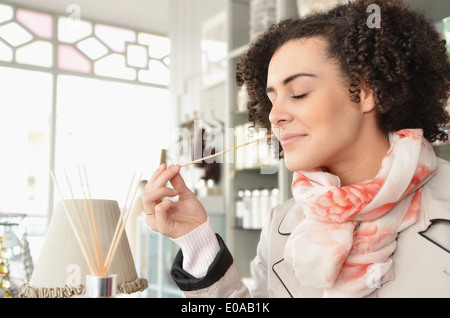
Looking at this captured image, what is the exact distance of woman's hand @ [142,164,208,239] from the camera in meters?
0.84

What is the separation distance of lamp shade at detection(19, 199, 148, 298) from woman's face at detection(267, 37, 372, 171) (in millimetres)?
390

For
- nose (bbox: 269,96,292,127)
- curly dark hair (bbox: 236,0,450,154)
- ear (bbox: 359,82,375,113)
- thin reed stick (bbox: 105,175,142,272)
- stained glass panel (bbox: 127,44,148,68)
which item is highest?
stained glass panel (bbox: 127,44,148,68)

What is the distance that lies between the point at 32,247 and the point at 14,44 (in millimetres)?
4010

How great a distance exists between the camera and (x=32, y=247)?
40.3 inches

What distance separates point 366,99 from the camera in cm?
95

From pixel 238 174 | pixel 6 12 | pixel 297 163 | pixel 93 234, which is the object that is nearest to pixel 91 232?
pixel 93 234

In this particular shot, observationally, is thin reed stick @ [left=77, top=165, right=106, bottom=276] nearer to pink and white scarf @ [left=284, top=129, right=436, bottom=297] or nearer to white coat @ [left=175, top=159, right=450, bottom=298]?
white coat @ [left=175, top=159, right=450, bottom=298]

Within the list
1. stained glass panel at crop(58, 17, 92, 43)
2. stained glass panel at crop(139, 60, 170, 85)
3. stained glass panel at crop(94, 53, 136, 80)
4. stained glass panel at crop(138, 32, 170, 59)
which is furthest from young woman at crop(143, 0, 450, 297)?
stained glass panel at crop(58, 17, 92, 43)

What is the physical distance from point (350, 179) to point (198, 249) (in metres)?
0.38

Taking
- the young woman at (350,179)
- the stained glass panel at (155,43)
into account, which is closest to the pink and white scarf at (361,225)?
the young woman at (350,179)

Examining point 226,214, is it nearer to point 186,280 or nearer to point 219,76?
point 219,76

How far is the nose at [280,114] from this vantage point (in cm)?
90

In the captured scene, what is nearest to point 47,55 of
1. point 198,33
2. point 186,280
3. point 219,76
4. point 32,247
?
point 198,33
